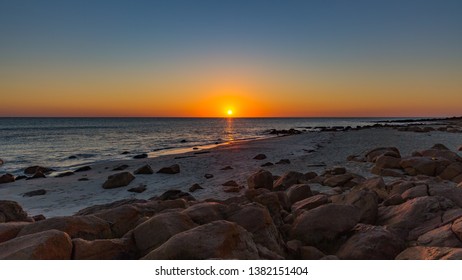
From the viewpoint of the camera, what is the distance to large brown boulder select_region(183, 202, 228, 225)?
17.0 feet

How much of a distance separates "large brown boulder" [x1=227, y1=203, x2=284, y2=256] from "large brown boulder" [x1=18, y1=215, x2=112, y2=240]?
215cm

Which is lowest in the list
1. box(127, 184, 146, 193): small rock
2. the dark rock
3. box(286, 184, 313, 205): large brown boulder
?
box(127, 184, 146, 193): small rock

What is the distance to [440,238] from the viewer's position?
4312 millimetres

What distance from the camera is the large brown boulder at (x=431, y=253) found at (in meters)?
3.49

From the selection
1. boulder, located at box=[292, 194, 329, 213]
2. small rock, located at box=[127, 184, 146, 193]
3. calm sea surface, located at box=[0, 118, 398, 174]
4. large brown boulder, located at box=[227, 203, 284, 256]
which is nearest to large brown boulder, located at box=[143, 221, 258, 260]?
large brown boulder, located at box=[227, 203, 284, 256]

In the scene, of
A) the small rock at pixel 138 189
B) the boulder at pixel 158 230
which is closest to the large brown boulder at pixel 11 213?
the boulder at pixel 158 230

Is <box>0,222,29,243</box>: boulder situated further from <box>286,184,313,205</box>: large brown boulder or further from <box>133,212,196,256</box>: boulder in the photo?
<box>286,184,313,205</box>: large brown boulder

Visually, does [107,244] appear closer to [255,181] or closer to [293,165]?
[255,181]

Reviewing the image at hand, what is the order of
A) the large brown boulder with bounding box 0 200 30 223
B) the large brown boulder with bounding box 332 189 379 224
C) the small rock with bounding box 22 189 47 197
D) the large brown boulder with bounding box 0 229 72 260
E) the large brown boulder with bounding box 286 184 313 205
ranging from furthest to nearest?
the small rock with bounding box 22 189 47 197
the large brown boulder with bounding box 286 184 313 205
the large brown boulder with bounding box 0 200 30 223
the large brown boulder with bounding box 332 189 379 224
the large brown boulder with bounding box 0 229 72 260

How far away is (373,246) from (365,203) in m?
1.85

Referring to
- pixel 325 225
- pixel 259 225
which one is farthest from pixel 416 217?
pixel 259 225

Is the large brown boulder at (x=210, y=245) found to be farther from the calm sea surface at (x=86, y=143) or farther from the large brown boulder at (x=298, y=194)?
the calm sea surface at (x=86, y=143)

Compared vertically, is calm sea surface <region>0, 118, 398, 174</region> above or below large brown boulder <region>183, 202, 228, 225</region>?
below
